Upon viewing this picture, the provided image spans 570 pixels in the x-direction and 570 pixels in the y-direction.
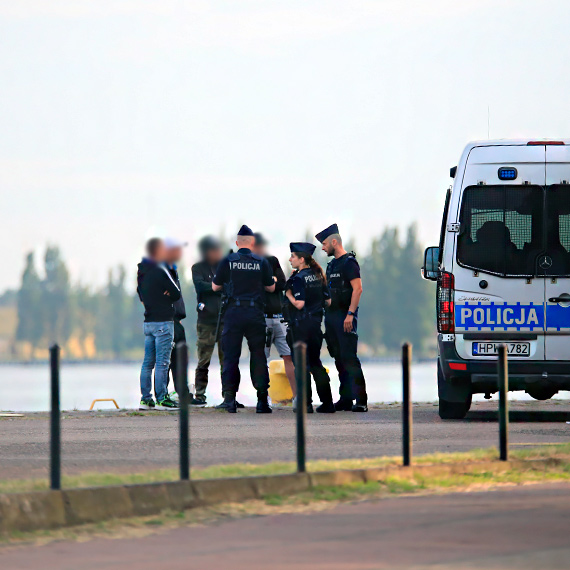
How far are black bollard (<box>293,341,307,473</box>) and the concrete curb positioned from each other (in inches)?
5.3

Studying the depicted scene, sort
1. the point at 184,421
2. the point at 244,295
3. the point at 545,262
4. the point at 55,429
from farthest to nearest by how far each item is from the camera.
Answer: the point at 244,295
the point at 545,262
the point at 184,421
the point at 55,429

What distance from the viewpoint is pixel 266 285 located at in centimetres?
1639

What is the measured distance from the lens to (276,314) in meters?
17.3

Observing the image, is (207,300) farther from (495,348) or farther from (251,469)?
(251,469)

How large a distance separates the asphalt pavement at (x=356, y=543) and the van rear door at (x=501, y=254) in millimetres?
6159

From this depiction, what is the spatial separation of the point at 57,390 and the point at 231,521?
1214mm

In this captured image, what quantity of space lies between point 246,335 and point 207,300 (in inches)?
50.8

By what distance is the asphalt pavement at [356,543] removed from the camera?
6.68 meters

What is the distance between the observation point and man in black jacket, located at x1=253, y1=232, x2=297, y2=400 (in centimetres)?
1686

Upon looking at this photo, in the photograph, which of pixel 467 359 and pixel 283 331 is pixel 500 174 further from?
pixel 283 331

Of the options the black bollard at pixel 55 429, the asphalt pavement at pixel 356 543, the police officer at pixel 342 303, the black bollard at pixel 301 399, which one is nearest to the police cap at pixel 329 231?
the police officer at pixel 342 303

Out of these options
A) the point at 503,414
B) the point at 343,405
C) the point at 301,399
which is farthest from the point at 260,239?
the point at 301,399

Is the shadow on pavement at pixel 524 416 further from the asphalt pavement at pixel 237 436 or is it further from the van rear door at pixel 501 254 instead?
the van rear door at pixel 501 254

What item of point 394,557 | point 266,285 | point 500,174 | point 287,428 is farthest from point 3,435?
point 394,557
